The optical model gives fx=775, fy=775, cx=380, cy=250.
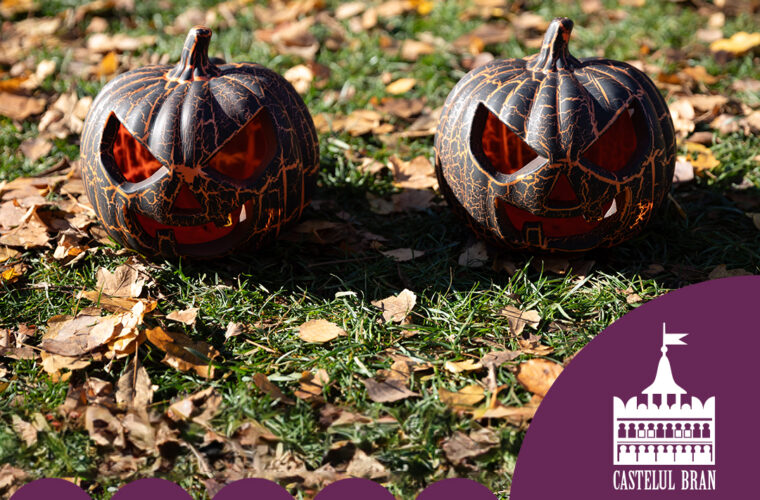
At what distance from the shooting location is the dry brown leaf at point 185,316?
327cm

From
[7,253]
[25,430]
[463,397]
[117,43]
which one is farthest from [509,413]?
[117,43]

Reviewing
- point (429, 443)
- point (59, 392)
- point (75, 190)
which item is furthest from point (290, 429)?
point (75, 190)

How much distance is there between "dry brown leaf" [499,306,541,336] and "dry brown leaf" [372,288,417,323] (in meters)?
0.40

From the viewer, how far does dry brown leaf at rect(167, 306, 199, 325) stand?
327 cm

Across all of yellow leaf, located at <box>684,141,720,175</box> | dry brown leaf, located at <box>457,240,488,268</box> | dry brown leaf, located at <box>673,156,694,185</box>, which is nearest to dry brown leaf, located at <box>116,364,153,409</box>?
dry brown leaf, located at <box>457,240,488,268</box>

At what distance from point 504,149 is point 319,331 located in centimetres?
121

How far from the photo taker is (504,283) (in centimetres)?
357

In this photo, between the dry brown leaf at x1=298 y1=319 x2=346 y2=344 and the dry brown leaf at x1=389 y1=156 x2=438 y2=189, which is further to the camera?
the dry brown leaf at x1=389 y1=156 x2=438 y2=189

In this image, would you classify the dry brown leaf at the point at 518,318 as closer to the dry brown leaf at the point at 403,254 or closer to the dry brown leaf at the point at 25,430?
the dry brown leaf at the point at 403,254

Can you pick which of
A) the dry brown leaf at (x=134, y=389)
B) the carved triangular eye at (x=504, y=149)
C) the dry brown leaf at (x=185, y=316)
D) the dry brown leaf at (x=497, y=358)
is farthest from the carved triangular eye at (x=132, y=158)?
the dry brown leaf at (x=497, y=358)

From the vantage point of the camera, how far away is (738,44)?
5.58 meters

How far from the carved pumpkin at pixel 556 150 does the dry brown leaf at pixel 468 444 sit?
1.07 m

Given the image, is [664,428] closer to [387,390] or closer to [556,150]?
[387,390]

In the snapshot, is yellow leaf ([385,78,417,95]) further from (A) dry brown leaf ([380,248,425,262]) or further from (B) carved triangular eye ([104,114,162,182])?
(B) carved triangular eye ([104,114,162,182])
